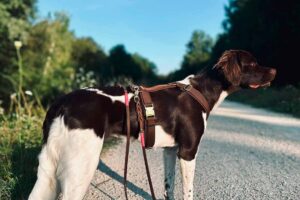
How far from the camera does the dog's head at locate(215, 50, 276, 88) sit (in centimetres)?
504

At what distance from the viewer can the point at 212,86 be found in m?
5.16

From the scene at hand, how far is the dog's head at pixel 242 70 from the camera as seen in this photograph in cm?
504

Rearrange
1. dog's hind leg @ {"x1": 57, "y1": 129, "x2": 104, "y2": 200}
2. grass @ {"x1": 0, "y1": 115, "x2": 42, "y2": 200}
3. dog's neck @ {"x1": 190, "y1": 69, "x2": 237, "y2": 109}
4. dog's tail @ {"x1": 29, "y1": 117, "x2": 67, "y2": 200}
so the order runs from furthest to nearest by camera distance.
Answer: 1. grass @ {"x1": 0, "y1": 115, "x2": 42, "y2": 200}
2. dog's neck @ {"x1": 190, "y1": 69, "x2": 237, "y2": 109}
3. dog's tail @ {"x1": 29, "y1": 117, "x2": 67, "y2": 200}
4. dog's hind leg @ {"x1": 57, "y1": 129, "x2": 104, "y2": 200}

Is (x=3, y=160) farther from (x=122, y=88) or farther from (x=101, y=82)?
(x=101, y=82)

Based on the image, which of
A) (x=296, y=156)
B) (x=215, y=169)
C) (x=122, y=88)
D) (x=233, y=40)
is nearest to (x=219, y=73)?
(x=122, y=88)

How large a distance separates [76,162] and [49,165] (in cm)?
31

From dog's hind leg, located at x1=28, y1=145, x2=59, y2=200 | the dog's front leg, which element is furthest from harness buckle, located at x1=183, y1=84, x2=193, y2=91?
dog's hind leg, located at x1=28, y1=145, x2=59, y2=200

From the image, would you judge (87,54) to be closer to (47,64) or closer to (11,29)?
(47,64)

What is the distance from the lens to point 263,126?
40.6 feet

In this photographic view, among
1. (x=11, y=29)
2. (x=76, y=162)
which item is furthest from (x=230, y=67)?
(x=11, y=29)

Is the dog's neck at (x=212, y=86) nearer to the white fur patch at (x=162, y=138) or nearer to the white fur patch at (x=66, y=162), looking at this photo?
the white fur patch at (x=162, y=138)

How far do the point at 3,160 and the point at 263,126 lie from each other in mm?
7837

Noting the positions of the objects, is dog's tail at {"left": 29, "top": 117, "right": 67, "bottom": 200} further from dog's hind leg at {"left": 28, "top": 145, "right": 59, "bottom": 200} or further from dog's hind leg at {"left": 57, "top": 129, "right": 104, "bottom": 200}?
dog's hind leg at {"left": 57, "top": 129, "right": 104, "bottom": 200}

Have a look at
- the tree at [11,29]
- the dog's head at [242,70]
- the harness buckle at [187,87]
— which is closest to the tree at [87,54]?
the tree at [11,29]
